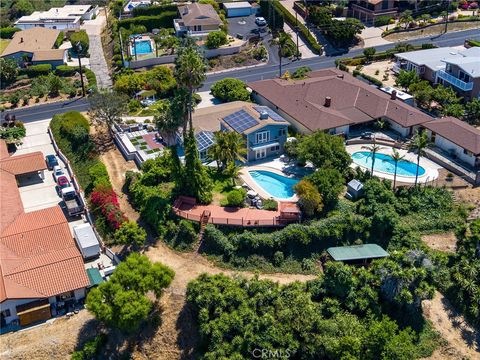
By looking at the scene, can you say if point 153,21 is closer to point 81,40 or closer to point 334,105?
point 81,40

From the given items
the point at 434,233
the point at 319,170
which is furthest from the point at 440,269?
the point at 319,170

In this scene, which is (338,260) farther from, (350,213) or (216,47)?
(216,47)

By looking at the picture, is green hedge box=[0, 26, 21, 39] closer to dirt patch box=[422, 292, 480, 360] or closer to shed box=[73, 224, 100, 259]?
shed box=[73, 224, 100, 259]

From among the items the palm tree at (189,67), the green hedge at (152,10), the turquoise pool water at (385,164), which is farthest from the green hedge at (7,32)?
the turquoise pool water at (385,164)

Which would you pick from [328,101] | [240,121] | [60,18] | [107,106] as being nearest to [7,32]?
[60,18]

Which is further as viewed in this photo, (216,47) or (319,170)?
(216,47)
